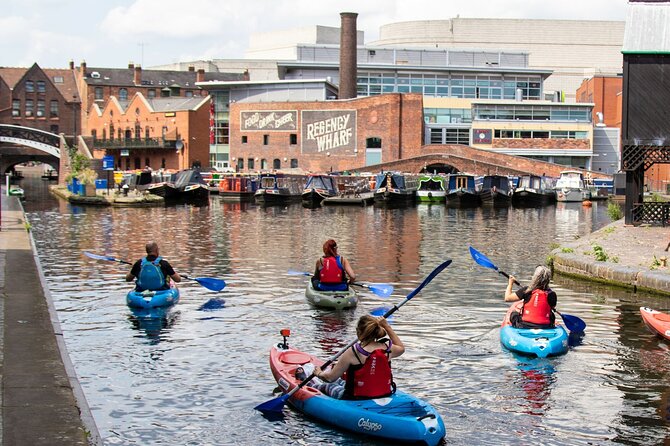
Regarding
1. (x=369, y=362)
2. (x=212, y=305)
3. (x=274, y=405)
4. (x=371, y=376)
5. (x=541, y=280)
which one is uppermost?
(x=541, y=280)

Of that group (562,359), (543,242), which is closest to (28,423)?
(562,359)

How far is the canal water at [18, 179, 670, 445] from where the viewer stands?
11.5 m

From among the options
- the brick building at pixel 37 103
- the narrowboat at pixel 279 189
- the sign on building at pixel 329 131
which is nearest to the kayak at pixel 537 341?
the narrowboat at pixel 279 189

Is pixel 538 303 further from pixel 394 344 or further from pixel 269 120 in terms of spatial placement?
pixel 269 120

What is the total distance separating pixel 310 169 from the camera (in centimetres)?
8694

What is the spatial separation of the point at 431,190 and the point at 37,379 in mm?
59135

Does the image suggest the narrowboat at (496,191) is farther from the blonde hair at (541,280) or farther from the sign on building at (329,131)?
the blonde hair at (541,280)

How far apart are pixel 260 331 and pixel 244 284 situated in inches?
242

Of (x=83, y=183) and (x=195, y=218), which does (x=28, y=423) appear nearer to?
(x=195, y=218)

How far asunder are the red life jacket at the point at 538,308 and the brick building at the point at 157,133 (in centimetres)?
7893

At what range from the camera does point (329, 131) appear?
8575cm

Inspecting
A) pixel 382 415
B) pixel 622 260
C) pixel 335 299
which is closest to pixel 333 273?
pixel 335 299

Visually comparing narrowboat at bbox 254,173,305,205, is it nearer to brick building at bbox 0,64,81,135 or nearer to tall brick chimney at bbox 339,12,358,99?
tall brick chimney at bbox 339,12,358,99

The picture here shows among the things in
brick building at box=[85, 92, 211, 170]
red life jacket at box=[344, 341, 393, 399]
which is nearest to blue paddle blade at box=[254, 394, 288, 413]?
red life jacket at box=[344, 341, 393, 399]
